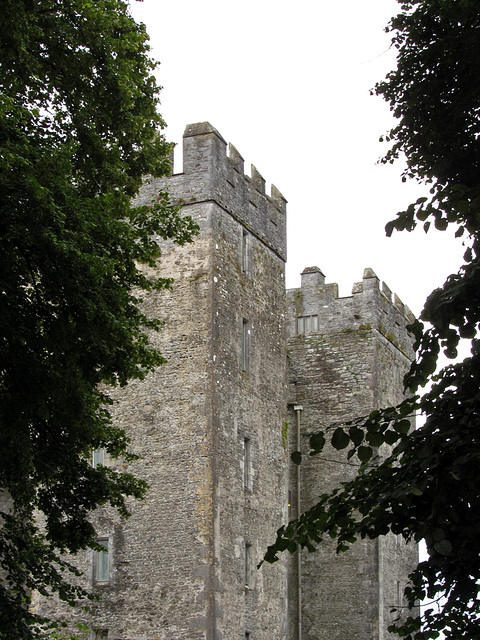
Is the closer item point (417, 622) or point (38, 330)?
point (417, 622)

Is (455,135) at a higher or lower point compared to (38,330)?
higher

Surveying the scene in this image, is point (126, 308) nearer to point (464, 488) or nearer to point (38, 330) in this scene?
point (38, 330)

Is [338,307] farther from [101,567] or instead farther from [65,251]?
[65,251]

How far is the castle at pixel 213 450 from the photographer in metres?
19.3

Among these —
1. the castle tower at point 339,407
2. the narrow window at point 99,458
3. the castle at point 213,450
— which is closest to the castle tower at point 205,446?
the castle at point 213,450

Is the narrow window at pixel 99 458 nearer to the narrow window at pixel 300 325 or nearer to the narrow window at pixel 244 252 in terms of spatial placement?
the narrow window at pixel 244 252

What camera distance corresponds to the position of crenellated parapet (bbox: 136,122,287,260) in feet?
70.6

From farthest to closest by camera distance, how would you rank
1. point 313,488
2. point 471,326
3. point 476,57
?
1. point 313,488
2. point 476,57
3. point 471,326

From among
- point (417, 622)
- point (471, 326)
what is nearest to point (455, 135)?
point (471, 326)

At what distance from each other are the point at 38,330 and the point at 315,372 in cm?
1767

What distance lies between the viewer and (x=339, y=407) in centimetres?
2800

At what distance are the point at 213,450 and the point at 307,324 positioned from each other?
1036 cm

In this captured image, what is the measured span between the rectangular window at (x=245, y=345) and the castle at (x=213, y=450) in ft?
0.15

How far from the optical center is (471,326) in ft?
23.6
